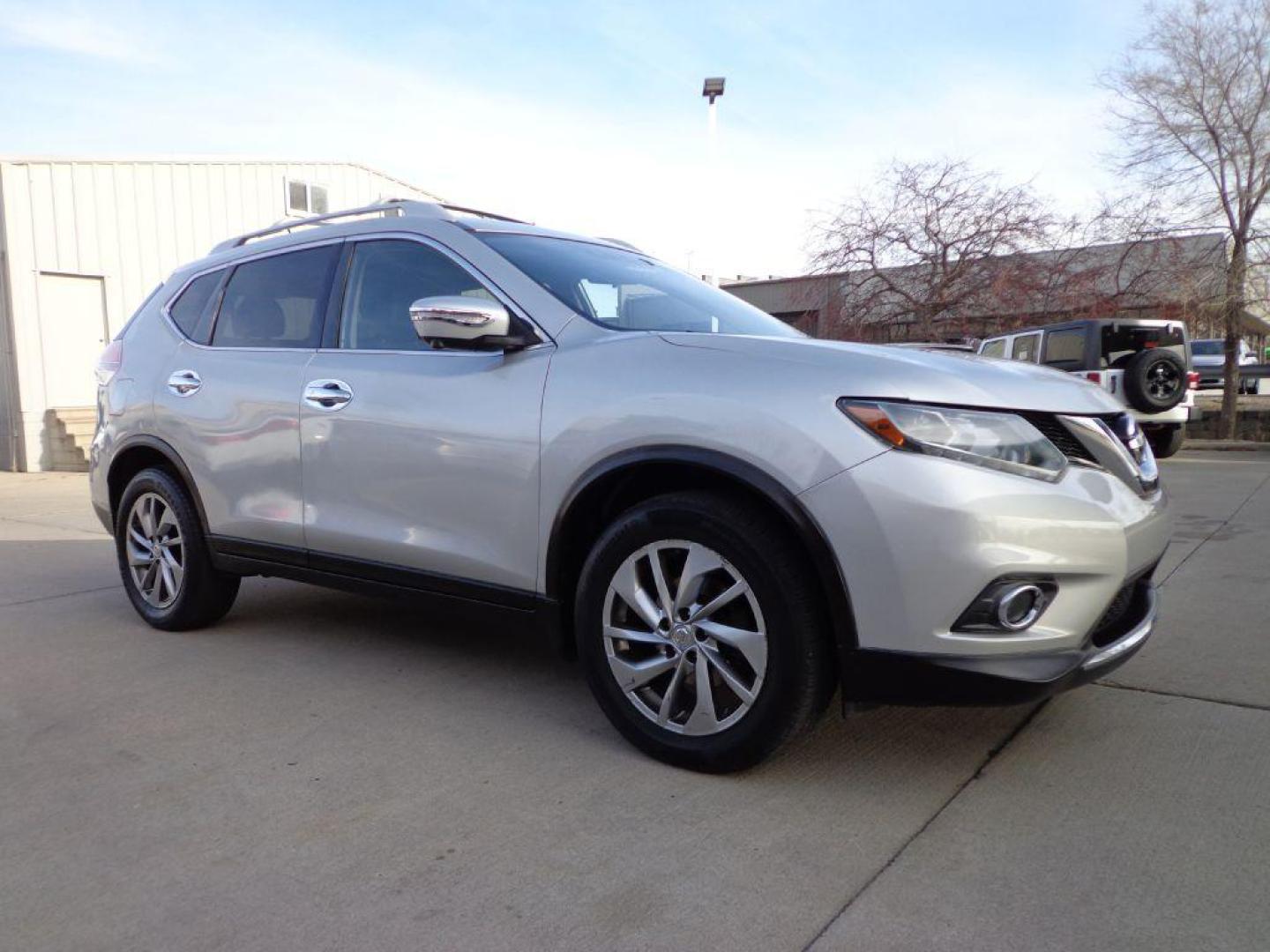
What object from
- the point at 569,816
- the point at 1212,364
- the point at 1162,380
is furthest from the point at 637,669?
the point at 1212,364

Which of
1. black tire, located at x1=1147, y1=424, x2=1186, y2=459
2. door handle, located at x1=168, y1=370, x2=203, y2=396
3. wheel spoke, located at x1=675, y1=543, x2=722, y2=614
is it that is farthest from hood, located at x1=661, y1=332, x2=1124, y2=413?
black tire, located at x1=1147, y1=424, x2=1186, y2=459

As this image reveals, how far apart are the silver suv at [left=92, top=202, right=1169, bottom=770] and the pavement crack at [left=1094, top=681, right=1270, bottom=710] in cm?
69

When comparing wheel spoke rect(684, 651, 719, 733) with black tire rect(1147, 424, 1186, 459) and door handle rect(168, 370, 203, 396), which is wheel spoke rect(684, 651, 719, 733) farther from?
black tire rect(1147, 424, 1186, 459)

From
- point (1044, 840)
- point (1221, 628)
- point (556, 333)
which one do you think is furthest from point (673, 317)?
point (1221, 628)

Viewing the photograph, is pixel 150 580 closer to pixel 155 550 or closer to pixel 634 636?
pixel 155 550

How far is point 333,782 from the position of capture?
2.89 m

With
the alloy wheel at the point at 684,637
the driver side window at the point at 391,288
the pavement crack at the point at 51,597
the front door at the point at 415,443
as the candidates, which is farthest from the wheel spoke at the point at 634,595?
the pavement crack at the point at 51,597

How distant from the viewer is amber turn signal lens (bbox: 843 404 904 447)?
2.51 m

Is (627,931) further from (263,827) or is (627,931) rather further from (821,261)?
(821,261)

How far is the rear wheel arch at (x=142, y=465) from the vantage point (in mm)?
4395

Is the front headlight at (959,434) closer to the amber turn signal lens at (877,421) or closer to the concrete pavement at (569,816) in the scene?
the amber turn signal lens at (877,421)

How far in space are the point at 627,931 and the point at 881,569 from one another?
3.44 ft

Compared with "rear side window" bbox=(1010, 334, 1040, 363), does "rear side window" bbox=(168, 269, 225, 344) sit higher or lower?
higher

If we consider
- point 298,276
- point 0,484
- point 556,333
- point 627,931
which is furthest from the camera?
point 0,484
